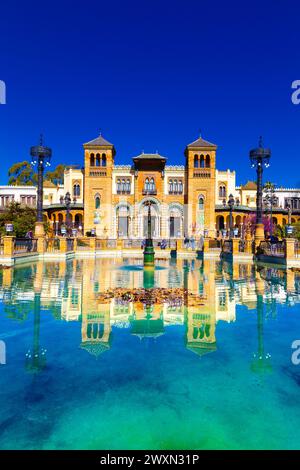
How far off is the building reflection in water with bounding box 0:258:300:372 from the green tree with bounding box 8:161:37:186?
53.5 m

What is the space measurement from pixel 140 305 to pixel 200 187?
1495 inches

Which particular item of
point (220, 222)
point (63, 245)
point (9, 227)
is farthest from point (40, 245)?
point (220, 222)

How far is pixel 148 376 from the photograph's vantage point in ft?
13.8

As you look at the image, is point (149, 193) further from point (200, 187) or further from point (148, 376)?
point (148, 376)

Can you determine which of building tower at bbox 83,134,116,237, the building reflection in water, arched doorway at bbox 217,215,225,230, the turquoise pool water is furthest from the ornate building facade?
the turquoise pool water

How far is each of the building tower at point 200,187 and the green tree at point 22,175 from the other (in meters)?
34.6

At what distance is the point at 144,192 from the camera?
44.8m

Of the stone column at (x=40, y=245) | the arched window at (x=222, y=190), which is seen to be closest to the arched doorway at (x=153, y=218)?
the arched window at (x=222, y=190)

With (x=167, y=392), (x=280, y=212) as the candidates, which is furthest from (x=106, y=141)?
(x=167, y=392)

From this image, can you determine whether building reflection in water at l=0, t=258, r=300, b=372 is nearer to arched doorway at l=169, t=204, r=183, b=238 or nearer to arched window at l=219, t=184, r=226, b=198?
arched doorway at l=169, t=204, r=183, b=238

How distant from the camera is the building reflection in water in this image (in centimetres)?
548

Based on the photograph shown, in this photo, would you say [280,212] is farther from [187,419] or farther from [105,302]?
[187,419]

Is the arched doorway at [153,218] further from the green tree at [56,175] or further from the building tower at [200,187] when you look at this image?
the green tree at [56,175]
